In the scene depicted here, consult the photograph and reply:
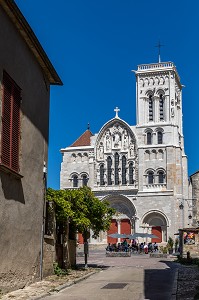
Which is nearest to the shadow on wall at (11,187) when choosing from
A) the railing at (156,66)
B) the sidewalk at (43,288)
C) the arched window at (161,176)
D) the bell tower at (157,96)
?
the sidewalk at (43,288)

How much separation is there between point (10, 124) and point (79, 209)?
35.6 feet

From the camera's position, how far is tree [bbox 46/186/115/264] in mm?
19062

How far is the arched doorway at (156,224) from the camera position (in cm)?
5554

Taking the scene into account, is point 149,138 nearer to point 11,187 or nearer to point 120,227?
point 120,227

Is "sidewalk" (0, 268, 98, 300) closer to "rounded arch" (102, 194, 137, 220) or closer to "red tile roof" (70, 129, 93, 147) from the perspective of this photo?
"rounded arch" (102, 194, 137, 220)

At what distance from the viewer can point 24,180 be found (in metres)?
14.0

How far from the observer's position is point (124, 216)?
190 ft

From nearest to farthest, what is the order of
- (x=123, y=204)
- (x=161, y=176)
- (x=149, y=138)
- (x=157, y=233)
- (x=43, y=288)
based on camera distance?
1. (x=43, y=288)
2. (x=157, y=233)
3. (x=161, y=176)
4. (x=123, y=204)
5. (x=149, y=138)

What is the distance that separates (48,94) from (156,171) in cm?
4104

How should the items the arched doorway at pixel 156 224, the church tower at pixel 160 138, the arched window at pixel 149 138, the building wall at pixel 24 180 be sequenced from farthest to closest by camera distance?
the arched window at pixel 149 138, the church tower at pixel 160 138, the arched doorway at pixel 156 224, the building wall at pixel 24 180

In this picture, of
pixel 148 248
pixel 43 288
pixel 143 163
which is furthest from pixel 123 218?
pixel 43 288

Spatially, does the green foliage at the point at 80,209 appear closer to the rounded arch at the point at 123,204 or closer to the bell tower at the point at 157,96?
the rounded arch at the point at 123,204

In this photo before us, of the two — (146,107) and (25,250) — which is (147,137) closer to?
(146,107)

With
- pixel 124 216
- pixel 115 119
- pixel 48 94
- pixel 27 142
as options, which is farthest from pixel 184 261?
pixel 115 119
